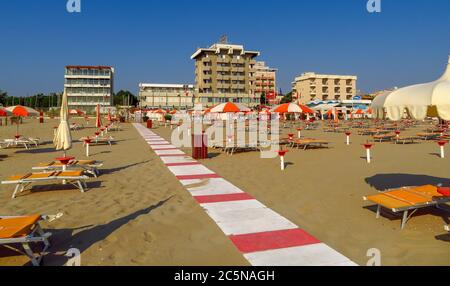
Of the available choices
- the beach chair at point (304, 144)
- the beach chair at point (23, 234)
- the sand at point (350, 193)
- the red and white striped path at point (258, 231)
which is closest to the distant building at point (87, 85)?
the beach chair at point (304, 144)

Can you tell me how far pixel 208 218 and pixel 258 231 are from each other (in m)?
1.04

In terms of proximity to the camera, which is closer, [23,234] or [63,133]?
[23,234]

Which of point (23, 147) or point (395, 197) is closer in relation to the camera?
point (395, 197)

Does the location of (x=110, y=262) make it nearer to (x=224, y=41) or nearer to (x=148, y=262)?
(x=148, y=262)

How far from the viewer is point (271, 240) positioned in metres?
4.71

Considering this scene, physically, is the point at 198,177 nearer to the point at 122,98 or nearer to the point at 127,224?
the point at 127,224

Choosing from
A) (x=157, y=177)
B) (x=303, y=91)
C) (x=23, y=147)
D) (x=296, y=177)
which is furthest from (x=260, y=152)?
(x=303, y=91)

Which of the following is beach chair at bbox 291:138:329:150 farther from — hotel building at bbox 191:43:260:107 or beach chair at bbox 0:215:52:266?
hotel building at bbox 191:43:260:107

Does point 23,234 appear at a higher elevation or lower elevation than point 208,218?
higher

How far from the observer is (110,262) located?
409 centimetres

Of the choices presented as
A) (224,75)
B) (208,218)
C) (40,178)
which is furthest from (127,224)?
(224,75)

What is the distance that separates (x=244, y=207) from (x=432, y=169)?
6762mm

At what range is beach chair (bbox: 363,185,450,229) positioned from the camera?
5070mm

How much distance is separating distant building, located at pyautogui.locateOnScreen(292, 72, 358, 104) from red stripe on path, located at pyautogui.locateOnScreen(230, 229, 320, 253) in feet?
343
